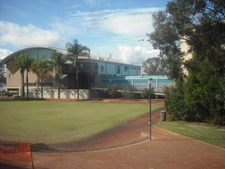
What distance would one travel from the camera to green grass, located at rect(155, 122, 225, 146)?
1121 cm

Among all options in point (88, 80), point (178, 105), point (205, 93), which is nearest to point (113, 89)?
point (88, 80)

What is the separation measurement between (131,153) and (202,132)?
19.0ft

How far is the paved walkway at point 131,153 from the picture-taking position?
7.97 meters

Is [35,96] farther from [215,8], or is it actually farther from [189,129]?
[215,8]

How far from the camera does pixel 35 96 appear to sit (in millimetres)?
47719

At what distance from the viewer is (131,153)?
948 centimetres

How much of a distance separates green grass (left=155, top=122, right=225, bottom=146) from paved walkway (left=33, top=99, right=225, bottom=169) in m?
0.69

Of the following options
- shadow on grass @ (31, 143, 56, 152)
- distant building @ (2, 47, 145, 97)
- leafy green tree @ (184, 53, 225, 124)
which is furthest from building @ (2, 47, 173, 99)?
shadow on grass @ (31, 143, 56, 152)

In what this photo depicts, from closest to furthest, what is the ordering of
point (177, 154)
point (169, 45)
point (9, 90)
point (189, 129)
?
point (177, 154) < point (169, 45) < point (189, 129) < point (9, 90)

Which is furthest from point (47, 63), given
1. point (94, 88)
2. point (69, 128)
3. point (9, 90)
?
point (69, 128)

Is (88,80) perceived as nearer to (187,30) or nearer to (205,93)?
(205,93)

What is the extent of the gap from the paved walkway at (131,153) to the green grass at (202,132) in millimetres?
689

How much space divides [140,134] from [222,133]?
15.8ft

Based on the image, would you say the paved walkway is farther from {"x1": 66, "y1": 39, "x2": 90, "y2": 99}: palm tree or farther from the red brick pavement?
{"x1": 66, "y1": 39, "x2": 90, "y2": 99}: palm tree
